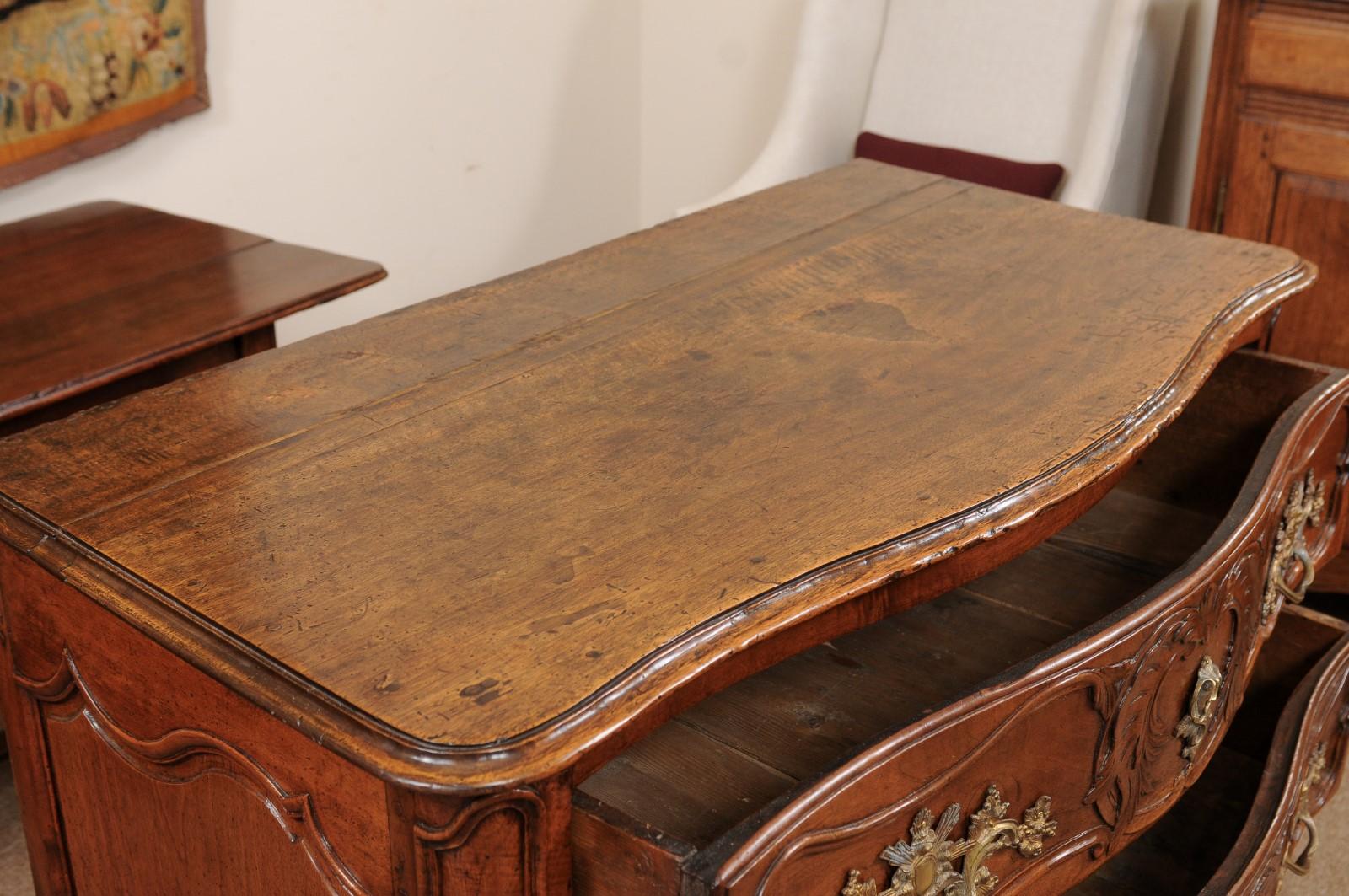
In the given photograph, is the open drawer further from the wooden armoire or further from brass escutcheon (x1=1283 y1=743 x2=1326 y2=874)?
the wooden armoire

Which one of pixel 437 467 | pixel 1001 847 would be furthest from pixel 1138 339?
pixel 437 467

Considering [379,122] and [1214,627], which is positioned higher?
[379,122]

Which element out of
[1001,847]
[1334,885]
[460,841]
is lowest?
[1334,885]

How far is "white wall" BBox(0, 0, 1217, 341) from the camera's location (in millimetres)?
2314

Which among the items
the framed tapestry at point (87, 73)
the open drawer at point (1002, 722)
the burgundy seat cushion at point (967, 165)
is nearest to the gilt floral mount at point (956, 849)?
the open drawer at point (1002, 722)

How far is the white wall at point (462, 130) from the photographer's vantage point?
7.59ft

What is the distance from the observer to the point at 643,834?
30.6 inches

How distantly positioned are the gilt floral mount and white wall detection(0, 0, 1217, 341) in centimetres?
170

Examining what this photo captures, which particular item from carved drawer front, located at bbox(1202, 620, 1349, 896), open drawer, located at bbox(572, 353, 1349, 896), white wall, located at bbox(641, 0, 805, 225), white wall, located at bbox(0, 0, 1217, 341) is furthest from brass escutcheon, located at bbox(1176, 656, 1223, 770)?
white wall, located at bbox(641, 0, 805, 225)

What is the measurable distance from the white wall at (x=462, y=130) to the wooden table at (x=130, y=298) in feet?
0.88

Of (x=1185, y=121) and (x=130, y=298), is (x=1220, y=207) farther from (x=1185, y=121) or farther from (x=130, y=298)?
(x=130, y=298)

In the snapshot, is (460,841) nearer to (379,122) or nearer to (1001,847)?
(1001,847)

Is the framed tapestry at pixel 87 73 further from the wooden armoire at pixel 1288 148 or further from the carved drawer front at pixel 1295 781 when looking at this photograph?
the carved drawer front at pixel 1295 781

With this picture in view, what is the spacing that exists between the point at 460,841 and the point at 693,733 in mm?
339
